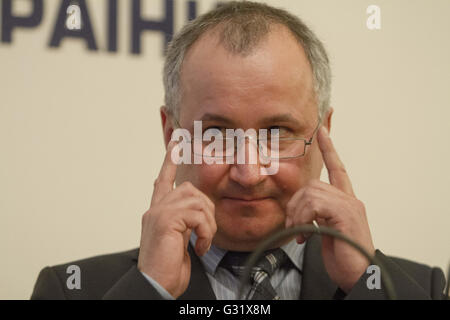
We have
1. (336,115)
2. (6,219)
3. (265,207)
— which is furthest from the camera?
(336,115)

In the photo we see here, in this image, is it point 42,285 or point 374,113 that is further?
point 374,113

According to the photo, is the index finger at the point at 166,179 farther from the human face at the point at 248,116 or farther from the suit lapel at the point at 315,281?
the suit lapel at the point at 315,281

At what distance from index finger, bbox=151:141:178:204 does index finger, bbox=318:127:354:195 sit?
34cm

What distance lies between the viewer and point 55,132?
1.68 m

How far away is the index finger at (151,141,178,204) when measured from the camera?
1203 millimetres

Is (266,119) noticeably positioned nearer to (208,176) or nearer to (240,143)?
(240,143)

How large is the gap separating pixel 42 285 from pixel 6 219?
0.41 m

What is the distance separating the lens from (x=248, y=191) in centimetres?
123

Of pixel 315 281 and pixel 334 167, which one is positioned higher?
pixel 334 167

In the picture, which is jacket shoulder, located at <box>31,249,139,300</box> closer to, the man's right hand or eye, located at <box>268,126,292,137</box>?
the man's right hand

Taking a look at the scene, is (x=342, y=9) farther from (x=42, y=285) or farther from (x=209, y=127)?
(x=42, y=285)

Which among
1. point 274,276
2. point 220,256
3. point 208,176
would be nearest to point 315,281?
point 274,276

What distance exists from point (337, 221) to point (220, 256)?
32cm
